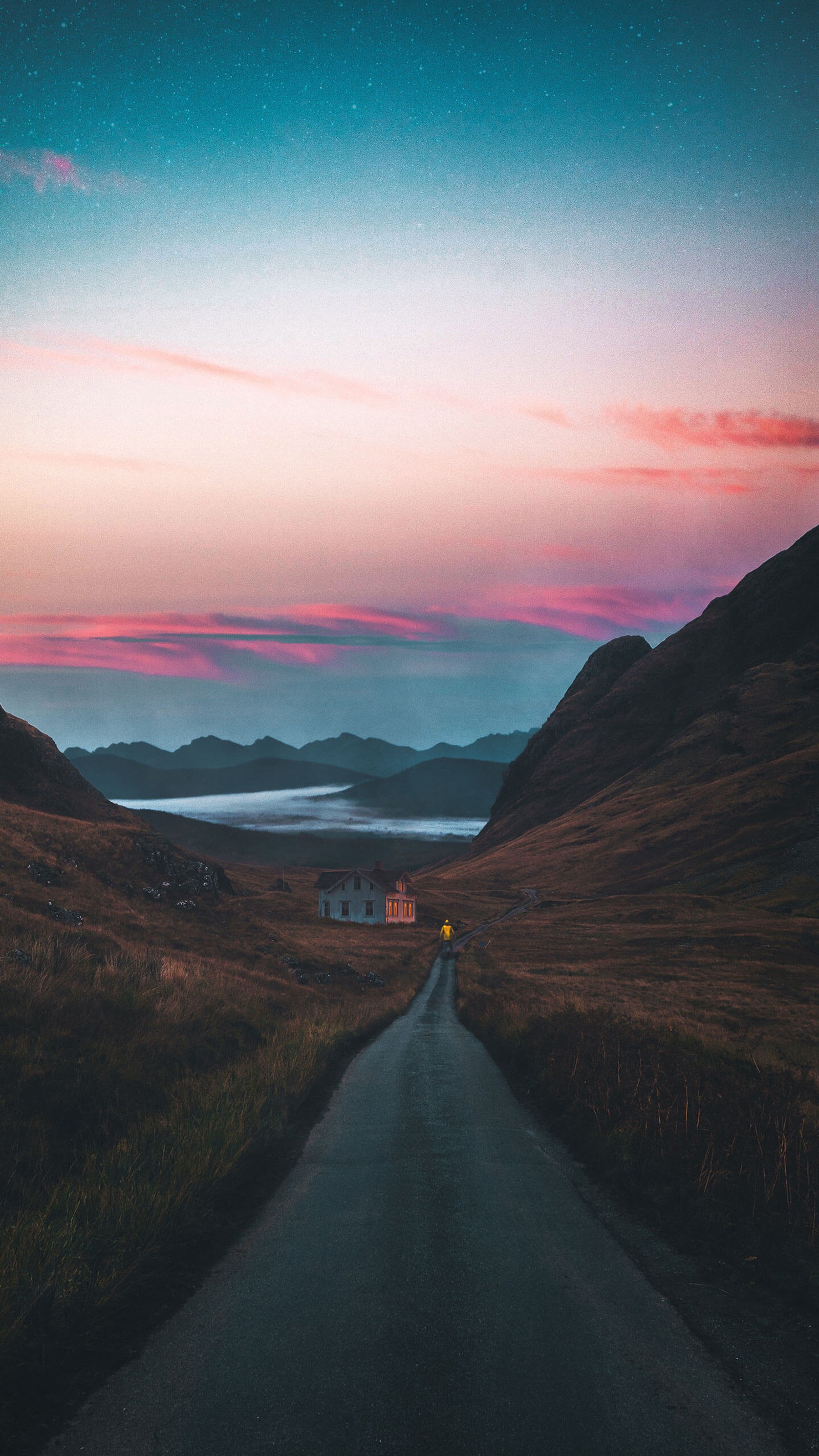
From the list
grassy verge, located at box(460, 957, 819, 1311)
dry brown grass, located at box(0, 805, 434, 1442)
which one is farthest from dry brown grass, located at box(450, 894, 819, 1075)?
dry brown grass, located at box(0, 805, 434, 1442)

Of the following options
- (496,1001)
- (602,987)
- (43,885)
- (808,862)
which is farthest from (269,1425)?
(808,862)

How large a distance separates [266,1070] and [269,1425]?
32.0 ft

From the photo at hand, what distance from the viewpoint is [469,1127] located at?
13070mm

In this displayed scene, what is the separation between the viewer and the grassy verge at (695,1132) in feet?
28.0

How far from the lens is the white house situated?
85.9m

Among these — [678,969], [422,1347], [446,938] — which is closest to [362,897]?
[446,938]

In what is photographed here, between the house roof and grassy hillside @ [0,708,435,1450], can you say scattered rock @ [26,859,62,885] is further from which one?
the house roof

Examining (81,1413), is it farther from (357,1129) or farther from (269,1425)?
(357,1129)

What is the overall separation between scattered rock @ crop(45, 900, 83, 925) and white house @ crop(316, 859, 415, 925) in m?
60.7

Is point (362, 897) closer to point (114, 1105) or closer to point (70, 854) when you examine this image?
point (70, 854)

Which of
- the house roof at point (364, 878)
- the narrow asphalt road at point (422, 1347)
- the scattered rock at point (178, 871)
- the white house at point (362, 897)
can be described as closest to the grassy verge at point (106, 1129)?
the narrow asphalt road at point (422, 1347)

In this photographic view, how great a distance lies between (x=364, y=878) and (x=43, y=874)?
58634 millimetres

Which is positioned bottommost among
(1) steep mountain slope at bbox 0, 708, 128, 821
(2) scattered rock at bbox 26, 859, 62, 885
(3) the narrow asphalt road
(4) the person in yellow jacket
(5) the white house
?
(4) the person in yellow jacket

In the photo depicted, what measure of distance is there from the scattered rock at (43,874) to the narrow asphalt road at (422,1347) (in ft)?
78.0
